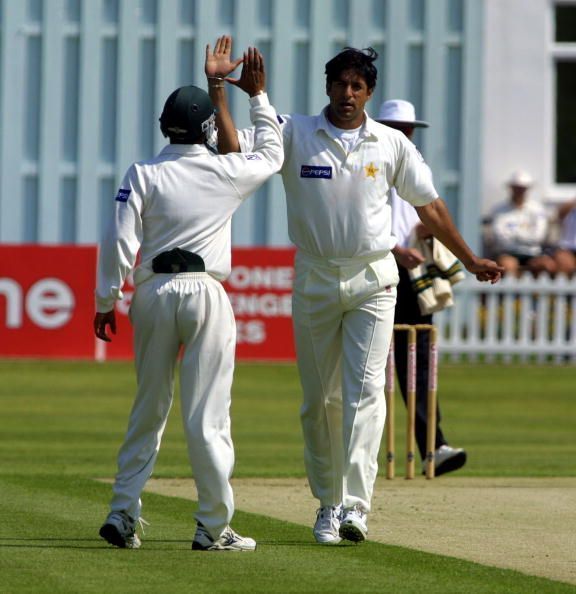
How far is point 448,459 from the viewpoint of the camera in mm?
10445

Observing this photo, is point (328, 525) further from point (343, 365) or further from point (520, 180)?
point (520, 180)

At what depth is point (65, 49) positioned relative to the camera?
2250 cm

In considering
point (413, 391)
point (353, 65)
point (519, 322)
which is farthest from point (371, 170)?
point (519, 322)

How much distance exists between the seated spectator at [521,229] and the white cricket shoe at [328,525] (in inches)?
558

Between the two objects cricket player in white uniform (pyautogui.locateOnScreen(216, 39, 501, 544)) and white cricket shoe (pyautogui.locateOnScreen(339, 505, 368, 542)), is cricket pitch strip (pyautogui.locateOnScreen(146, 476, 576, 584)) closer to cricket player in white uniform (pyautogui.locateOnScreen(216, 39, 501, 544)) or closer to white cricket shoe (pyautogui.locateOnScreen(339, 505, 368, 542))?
white cricket shoe (pyautogui.locateOnScreen(339, 505, 368, 542))

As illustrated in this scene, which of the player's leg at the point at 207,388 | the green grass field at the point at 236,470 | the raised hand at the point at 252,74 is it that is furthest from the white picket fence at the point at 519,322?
the player's leg at the point at 207,388

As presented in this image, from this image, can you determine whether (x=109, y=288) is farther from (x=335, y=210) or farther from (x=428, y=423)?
(x=428, y=423)

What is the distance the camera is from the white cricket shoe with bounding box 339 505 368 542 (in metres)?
7.49

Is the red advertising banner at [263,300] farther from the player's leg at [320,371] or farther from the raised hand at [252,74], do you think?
the raised hand at [252,74]

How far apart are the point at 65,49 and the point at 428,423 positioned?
13.3 m

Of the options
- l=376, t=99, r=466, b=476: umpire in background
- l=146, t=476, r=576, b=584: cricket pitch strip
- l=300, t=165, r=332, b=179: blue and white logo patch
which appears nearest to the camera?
l=146, t=476, r=576, b=584: cricket pitch strip

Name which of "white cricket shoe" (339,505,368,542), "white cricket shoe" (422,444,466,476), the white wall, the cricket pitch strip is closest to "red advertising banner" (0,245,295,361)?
the white wall

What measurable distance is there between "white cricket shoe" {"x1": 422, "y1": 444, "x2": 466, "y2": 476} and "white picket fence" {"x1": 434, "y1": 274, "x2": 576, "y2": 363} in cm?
954

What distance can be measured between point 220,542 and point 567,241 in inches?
630
